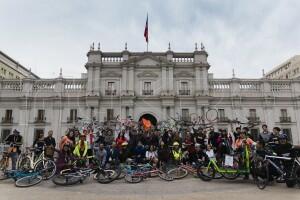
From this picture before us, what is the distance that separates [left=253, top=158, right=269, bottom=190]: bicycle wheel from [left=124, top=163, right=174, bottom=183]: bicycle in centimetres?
302

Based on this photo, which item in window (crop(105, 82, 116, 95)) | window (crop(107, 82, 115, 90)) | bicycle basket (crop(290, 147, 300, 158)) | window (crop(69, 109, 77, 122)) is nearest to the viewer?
bicycle basket (crop(290, 147, 300, 158))

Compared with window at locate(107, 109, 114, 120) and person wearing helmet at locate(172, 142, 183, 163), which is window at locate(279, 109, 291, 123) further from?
person wearing helmet at locate(172, 142, 183, 163)

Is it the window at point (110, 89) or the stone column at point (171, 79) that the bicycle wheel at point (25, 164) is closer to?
the window at point (110, 89)

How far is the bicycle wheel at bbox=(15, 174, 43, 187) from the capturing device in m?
8.58

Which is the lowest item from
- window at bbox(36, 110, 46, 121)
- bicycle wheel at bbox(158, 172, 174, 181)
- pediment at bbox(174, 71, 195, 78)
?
bicycle wheel at bbox(158, 172, 174, 181)

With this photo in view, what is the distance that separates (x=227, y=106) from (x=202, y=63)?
20.8 ft

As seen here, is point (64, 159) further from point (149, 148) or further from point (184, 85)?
point (184, 85)

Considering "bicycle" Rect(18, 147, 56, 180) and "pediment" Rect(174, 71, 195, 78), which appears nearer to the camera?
"bicycle" Rect(18, 147, 56, 180)

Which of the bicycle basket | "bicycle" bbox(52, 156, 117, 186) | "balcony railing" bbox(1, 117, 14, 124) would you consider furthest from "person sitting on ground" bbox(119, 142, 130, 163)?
"balcony railing" bbox(1, 117, 14, 124)

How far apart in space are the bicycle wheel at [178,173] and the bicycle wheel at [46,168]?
438cm

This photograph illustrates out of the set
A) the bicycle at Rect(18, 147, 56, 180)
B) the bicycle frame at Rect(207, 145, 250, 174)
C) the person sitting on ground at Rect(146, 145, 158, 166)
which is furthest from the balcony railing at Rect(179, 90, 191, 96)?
the bicycle at Rect(18, 147, 56, 180)

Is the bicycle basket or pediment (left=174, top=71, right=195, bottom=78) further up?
pediment (left=174, top=71, right=195, bottom=78)

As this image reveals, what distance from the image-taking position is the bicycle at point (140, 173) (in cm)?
937

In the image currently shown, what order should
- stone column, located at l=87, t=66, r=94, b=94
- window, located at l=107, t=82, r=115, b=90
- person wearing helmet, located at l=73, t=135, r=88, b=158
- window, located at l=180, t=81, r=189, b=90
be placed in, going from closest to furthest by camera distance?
person wearing helmet, located at l=73, t=135, r=88, b=158 < stone column, located at l=87, t=66, r=94, b=94 < window, located at l=107, t=82, r=115, b=90 < window, located at l=180, t=81, r=189, b=90
